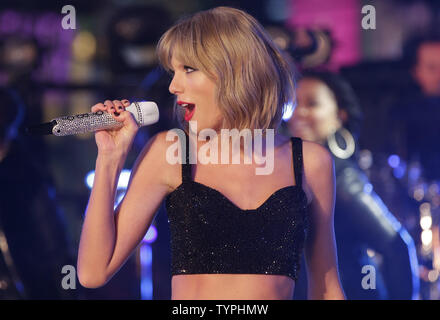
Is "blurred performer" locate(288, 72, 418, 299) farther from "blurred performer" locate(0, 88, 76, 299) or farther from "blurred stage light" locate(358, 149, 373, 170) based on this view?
"blurred performer" locate(0, 88, 76, 299)

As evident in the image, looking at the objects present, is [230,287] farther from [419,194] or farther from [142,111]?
[419,194]

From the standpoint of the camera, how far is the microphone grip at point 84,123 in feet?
5.18

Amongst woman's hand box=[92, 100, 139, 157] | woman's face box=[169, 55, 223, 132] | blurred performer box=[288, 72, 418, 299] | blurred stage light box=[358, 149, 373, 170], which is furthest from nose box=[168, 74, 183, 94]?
blurred stage light box=[358, 149, 373, 170]

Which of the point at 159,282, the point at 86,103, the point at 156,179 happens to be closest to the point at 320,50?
the point at 159,282

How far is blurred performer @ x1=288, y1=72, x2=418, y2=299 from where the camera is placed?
3.71 m

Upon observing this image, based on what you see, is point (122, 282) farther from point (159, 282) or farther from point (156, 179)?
point (156, 179)

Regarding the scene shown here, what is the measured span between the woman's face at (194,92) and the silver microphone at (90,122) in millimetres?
85

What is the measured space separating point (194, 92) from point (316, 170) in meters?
0.44

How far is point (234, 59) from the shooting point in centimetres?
174

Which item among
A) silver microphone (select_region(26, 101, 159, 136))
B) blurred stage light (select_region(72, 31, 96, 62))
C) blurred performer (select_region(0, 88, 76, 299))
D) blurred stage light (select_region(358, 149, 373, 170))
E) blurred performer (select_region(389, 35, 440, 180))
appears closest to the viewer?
silver microphone (select_region(26, 101, 159, 136))

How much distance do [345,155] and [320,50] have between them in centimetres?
69

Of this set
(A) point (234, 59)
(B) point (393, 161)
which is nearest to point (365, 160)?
(B) point (393, 161)

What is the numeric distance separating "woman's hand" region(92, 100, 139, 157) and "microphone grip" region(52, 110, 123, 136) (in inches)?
0.7

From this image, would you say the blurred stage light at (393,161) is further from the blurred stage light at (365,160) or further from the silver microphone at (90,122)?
the silver microphone at (90,122)
